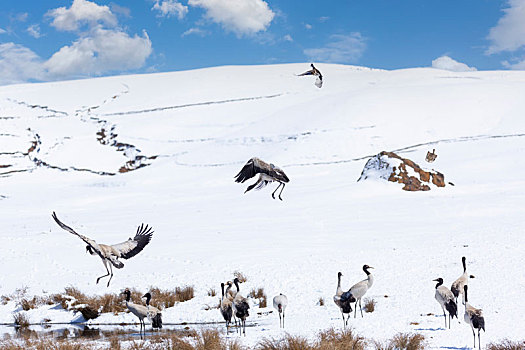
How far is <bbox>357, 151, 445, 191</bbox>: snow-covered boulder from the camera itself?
30705 millimetres

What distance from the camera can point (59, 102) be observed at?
95.3m

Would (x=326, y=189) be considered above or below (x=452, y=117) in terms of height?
below

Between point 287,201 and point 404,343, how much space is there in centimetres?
2127

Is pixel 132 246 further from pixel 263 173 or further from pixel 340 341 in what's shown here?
pixel 340 341

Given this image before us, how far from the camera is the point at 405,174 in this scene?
103 ft

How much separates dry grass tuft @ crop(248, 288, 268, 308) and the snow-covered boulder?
18511 millimetres

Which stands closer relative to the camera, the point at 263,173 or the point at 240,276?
the point at 263,173

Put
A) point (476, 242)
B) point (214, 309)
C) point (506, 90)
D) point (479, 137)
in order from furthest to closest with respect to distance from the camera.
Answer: point (506, 90) < point (479, 137) < point (476, 242) < point (214, 309)

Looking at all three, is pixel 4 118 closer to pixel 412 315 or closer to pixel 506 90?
pixel 506 90

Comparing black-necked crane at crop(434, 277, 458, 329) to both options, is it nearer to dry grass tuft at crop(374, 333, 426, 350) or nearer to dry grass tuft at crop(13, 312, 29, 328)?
dry grass tuft at crop(374, 333, 426, 350)

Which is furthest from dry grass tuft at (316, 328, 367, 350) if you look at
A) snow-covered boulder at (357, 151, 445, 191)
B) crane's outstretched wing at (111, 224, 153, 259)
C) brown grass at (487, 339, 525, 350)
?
snow-covered boulder at (357, 151, 445, 191)

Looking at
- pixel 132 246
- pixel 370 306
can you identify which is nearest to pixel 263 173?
pixel 132 246

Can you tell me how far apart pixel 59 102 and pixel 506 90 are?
2868 inches

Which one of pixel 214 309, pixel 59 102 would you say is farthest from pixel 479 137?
pixel 59 102
